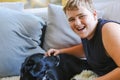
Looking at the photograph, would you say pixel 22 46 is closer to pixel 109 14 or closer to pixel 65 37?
pixel 65 37

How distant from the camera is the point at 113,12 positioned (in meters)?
1.90

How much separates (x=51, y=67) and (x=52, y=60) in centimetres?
7

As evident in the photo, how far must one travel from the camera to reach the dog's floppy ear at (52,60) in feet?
4.71

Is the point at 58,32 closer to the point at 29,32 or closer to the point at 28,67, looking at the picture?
the point at 29,32

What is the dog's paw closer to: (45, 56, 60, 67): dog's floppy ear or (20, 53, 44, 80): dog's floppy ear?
(45, 56, 60, 67): dog's floppy ear

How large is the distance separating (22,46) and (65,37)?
347 mm

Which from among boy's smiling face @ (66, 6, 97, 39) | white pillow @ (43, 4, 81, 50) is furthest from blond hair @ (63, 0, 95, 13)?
white pillow @ (43, 4, 81, 50)

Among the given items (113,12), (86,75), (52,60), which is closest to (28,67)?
(52,60)

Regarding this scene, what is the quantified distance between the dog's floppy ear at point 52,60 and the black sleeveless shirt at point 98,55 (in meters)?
0.20

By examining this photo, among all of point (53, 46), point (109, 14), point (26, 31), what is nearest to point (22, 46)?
point (26, 31)

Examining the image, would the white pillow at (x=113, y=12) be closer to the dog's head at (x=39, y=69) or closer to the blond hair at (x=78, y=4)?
the blond hair at (x=78, y=4)

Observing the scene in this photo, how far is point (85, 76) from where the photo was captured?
4.80 ft

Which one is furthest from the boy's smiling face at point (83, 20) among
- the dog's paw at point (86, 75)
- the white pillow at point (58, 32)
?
A: the white pillow at point (58, 32)

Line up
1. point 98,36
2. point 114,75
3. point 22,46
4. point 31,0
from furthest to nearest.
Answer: point 31,0
point 22,46
point 98,36
point 114,75
